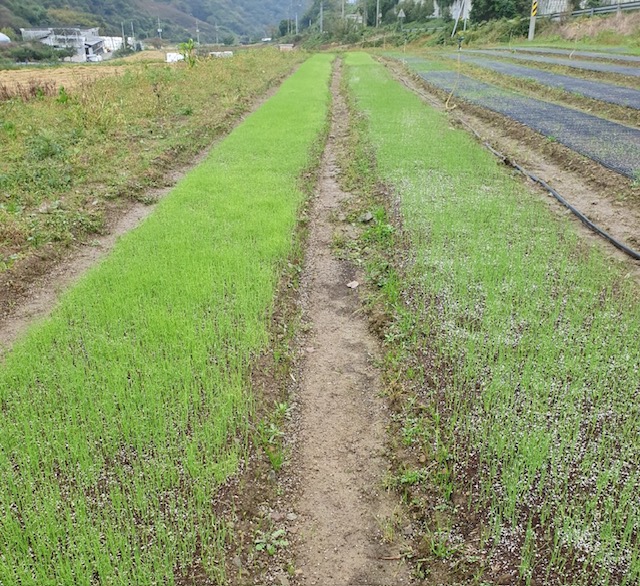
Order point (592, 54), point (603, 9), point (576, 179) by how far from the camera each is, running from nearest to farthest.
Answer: point (576, 179), point (592, 54), point (603, 9)

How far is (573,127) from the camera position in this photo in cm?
1088

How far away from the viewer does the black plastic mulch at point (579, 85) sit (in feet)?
42.9

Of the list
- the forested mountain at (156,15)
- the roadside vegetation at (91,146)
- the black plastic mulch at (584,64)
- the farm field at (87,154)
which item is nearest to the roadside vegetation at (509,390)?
the farm field at (87,154)

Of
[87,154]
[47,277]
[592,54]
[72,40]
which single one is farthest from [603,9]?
[72,40]

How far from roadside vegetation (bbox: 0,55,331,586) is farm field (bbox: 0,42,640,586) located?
16 millimetres

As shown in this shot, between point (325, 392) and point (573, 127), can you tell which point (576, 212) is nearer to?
point (325, 392)

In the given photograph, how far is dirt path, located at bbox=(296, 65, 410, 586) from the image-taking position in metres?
2.60

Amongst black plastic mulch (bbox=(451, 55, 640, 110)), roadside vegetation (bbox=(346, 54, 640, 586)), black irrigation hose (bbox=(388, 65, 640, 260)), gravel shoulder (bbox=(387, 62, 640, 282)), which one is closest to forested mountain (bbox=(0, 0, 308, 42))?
black plastic mulch (bbox=(451, 55, 640, 110))

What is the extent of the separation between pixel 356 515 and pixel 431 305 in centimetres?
215

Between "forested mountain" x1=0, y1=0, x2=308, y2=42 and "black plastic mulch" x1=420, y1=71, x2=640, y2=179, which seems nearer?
"black plastic mulch" x1=420, y1=71, x2=640, y2=179

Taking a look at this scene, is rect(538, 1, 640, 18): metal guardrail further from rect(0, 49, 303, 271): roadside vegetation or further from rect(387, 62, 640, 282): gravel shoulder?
rect(0, 49, 303, 271): roadside vegetation

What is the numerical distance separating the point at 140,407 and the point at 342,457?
Answer: 1.26m

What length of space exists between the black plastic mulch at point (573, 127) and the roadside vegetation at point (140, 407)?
18.2ft

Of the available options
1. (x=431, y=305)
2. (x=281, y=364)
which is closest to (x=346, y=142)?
(x=431, y=305)
